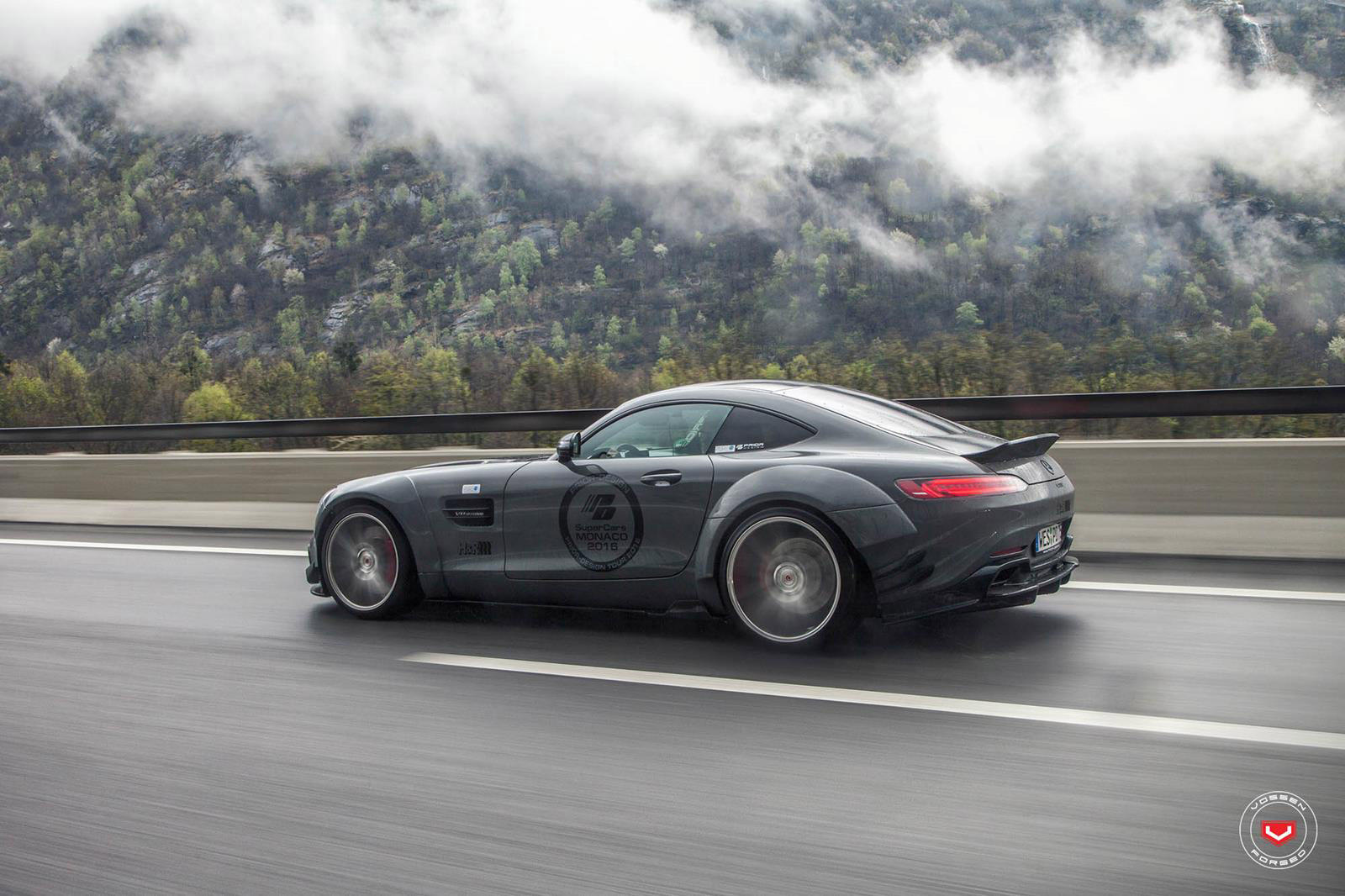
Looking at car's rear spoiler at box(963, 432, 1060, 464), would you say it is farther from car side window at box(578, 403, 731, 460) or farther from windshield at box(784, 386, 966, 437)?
car side window at box(578, 403, 731, 460)

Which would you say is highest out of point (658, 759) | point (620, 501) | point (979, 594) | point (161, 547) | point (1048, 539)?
point (620, 501)

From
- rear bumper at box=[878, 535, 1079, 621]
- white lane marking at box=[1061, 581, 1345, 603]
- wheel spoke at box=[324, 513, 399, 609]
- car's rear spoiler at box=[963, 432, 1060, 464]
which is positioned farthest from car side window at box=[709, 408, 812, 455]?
wheel spoke at box=[324, 513, 399, 609]

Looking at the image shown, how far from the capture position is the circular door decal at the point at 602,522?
554 centimetres

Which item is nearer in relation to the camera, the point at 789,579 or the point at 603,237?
the point at 789,579

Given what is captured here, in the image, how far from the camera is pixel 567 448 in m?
5.72

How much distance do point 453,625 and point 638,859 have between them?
3234mm

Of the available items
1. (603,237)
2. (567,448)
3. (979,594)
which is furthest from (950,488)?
(603,237)

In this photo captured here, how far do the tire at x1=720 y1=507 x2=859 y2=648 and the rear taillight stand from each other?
38 centimetres

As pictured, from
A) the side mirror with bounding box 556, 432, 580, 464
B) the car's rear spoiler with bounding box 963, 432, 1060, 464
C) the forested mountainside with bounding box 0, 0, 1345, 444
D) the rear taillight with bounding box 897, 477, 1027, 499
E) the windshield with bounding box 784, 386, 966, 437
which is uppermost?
the forested mountainside with bounding box 0, 0, 1345, 444

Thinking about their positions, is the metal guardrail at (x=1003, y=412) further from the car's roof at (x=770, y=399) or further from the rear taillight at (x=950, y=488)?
the rear taillight at (x=950, y=488)

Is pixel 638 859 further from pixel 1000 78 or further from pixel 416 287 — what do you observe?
pixel 1000 78

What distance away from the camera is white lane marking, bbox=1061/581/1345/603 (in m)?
6.06

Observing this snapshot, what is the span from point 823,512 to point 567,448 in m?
1.38

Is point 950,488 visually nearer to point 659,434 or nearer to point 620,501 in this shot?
point 659,434
